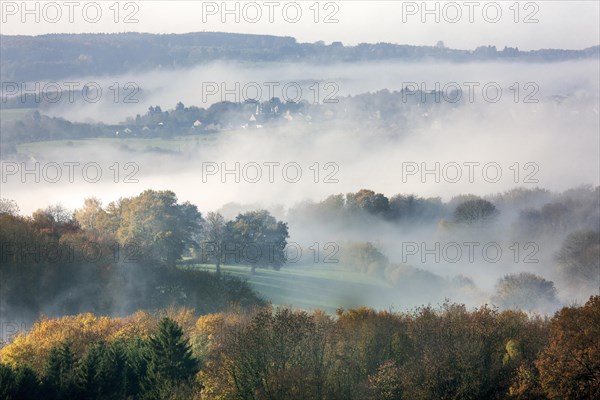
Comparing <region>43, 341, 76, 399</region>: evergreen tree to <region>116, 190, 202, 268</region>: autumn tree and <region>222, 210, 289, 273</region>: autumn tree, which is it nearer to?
<region>116, 190, 202, 268</region>: autumn tree

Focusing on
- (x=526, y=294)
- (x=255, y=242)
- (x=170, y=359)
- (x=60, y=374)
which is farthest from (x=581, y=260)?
(x=60, y=374)

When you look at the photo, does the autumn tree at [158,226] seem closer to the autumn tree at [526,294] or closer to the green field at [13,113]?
the autumn tree at [526,294]

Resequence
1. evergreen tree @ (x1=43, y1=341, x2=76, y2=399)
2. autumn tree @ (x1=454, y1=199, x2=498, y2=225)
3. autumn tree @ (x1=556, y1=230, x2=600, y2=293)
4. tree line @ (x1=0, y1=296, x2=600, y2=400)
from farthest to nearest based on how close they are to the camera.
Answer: autumn tree @ (x1=454, y1=199, x2=498, y2=225) → autumn tree @ (x1=556, y1=230, x2=600, y2=293) → evergreen tree @ (x1=43, y1=341, x2=76, y2=399) → tree line @ (x1=0, y1=296, x2=600, y2=400)

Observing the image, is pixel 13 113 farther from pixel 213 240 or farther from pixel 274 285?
pixel 274 285

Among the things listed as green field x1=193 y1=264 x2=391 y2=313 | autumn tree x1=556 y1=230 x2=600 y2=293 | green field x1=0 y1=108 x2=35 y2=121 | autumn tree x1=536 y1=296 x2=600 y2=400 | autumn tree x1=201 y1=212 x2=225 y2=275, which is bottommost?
autumn tree x1=556 y1=230 x2=600 y2=293

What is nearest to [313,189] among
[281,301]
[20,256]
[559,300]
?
[559,300]

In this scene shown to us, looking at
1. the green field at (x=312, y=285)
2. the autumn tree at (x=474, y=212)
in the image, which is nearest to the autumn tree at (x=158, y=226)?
the green field at (x=312, y=285)

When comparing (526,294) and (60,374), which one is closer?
(60,374)

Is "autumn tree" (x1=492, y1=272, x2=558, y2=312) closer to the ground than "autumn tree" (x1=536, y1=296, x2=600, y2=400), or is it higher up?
closer to the ground

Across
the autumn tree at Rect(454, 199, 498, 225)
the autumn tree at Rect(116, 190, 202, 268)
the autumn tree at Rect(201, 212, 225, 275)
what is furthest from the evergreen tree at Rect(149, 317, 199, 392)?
the autumn tree at Rect(454, 199, 498, 225)
